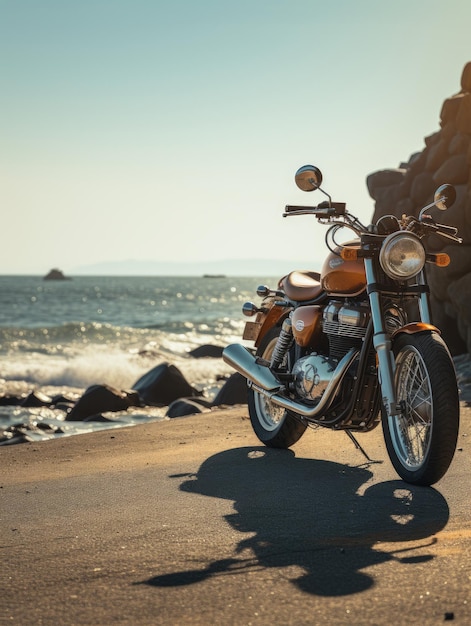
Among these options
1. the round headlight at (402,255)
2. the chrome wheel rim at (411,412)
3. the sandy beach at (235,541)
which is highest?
the round headlight at (402,255)

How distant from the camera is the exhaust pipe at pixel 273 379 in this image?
5.72 meters

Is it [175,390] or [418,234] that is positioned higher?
[418,234]

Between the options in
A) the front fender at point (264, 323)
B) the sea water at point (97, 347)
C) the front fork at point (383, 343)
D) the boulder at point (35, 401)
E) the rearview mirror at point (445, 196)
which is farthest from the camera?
the sea water at point (97, 347)

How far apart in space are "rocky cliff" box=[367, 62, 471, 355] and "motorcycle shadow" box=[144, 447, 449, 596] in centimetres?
1172

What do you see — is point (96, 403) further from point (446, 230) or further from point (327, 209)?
point (446, 230)

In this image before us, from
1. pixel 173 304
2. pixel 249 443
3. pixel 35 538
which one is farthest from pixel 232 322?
pixel 35 538

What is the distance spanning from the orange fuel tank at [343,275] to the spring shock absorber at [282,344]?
0.70 metres

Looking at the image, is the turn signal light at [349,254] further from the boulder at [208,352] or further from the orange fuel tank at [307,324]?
the boulder at [208,352]

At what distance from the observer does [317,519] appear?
445 cm

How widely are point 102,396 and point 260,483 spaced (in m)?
9.09

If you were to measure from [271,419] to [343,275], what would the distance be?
1838mm

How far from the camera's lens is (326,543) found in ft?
13.1

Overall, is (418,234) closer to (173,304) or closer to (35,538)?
(35,538)

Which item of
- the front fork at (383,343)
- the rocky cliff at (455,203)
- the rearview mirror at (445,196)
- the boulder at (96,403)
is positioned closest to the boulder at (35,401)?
the boulder at (96,403)
